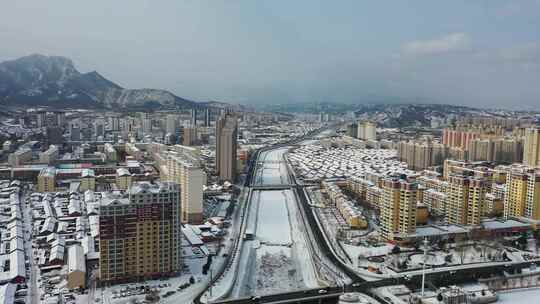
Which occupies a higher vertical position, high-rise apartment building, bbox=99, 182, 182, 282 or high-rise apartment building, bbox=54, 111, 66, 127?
high-rise apartment building, bbox=54, 111, 66, 127

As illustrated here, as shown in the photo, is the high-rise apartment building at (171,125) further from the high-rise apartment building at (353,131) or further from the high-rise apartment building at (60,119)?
the high-rise apartment building at (353,131)

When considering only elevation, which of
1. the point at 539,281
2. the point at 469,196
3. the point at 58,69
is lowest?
the point at 539,281

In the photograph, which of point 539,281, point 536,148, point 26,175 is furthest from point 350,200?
point 26,175

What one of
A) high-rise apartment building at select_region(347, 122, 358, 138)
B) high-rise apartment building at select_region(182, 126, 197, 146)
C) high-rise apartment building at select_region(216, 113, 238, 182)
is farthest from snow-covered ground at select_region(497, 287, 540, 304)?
high-rise apartment building at select_region(347, 122, 358, 138)

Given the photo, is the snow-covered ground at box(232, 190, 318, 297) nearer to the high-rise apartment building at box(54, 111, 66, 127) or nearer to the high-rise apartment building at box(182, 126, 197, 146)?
the high-rise apartment building at box(182, 126, 197, 146)

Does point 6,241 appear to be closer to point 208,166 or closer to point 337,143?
point 208,166
